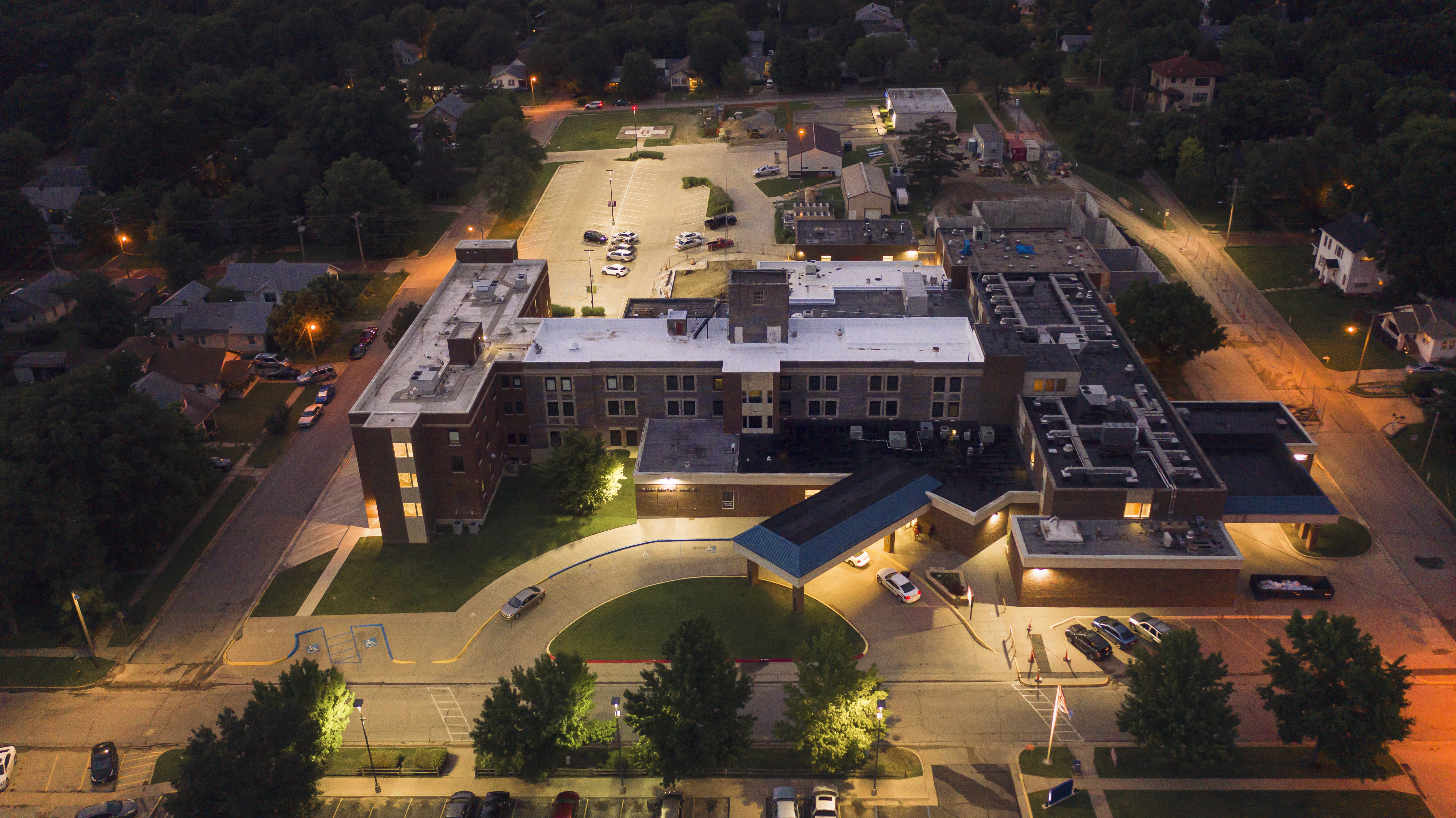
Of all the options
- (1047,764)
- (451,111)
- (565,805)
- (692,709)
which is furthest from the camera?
(451,111)

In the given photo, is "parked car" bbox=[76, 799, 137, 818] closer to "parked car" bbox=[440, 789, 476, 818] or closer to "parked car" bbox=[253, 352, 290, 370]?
"parked car" bbox=[440, 789, 476, 818]

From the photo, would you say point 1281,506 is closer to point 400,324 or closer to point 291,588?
point 291,588

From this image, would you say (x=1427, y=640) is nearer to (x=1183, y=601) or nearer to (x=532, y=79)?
(x=1183, y=601)

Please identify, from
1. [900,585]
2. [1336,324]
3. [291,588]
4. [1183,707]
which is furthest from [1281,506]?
[291,588]

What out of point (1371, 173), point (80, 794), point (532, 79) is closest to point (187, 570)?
point (80, 794)

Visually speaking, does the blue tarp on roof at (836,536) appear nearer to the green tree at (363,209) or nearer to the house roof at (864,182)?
the house roof at (864,182)

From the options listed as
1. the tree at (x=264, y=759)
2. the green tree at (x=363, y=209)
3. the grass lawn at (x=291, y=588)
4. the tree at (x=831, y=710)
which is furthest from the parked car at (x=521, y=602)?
the green tree at (x=363, y=209)
